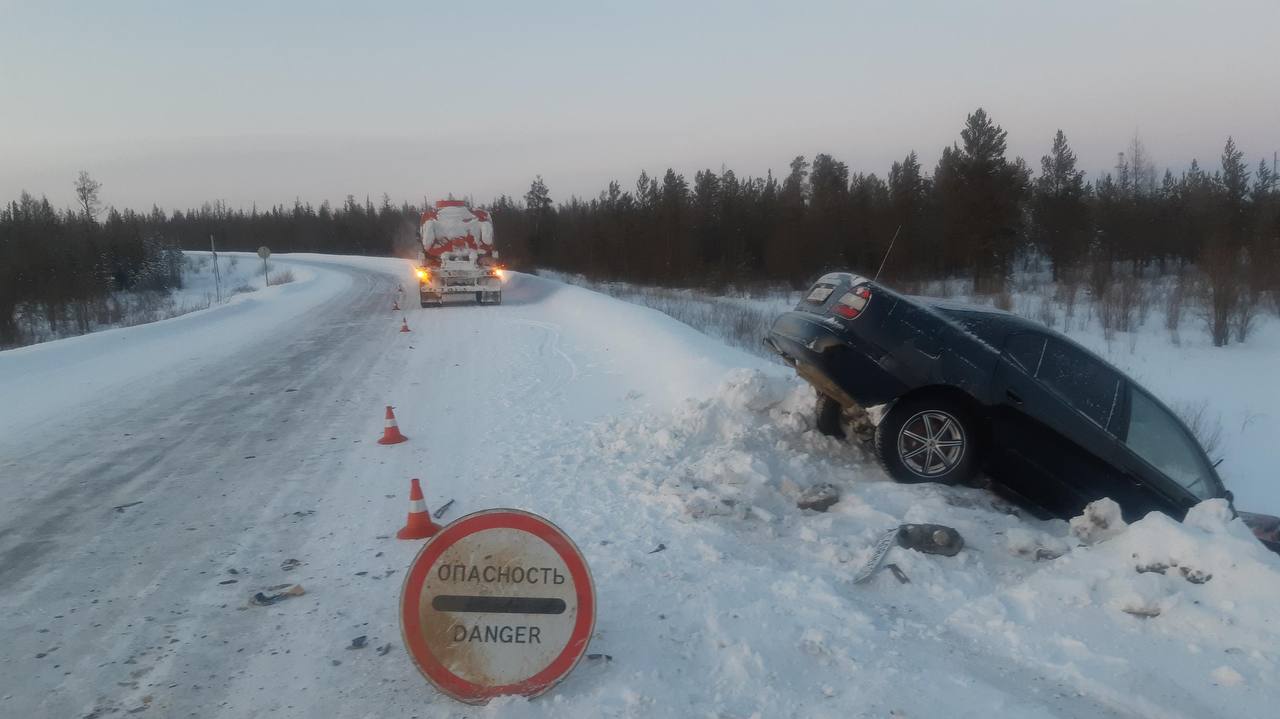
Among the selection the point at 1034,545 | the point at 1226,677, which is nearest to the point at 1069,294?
the point at 1034,545

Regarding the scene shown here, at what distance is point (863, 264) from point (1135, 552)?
Result: 1635 inches

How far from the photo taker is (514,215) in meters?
70.7

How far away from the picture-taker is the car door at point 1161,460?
18.1 ft

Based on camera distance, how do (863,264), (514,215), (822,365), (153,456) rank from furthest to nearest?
(514,215) < (863,264) < (153,456) < (822,365)

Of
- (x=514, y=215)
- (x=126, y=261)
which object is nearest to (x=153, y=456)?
(x=126, y=261)

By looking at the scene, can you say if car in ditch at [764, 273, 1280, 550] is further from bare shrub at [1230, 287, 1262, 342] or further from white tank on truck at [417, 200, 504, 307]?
bare shrub at [1230, 287, 1262, 342]

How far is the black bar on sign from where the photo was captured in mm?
3277

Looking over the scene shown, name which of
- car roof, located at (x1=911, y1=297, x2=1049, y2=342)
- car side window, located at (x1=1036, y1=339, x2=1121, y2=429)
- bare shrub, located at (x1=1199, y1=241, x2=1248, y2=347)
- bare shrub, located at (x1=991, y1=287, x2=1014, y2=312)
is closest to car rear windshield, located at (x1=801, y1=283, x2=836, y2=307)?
car roof, located at (x1=911, y1=297, x2=1049, y2=342)

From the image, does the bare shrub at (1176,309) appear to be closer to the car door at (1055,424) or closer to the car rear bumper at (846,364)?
the car door at (1055,424)

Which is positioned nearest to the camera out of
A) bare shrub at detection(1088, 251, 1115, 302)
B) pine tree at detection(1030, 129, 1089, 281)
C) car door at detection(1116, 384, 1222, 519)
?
car door at detection(1116, 384, 1222, 519)

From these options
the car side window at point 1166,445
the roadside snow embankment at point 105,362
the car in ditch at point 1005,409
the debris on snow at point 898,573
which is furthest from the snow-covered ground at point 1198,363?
the roadside snow embankment at point 105,362

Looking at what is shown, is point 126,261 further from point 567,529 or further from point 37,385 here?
point 567,529

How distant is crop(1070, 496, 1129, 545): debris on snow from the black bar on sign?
3.51m

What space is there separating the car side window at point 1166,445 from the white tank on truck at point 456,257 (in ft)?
62.0
